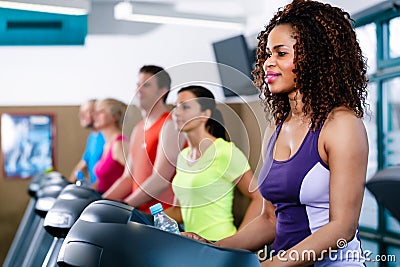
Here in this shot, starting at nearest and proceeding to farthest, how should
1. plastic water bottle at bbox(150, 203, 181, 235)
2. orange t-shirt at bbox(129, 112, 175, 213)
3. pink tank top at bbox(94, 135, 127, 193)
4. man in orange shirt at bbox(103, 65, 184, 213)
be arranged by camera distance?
plastic water bottle at bbox(150, 203, 181, 235) < man in orange shirt at bbox(103, 65, 184, 213) < orange t-shirt at bbox(129, 112, 175, 213) < pink tank top at bbox(94, 135, 127, 193)

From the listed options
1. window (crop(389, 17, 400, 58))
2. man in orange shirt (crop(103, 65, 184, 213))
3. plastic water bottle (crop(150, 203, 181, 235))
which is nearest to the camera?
plastic water bottle (crop(150, 203, 181, 235))

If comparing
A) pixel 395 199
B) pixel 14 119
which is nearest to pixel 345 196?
pixel 395 199

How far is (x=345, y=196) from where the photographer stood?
5.30 feet

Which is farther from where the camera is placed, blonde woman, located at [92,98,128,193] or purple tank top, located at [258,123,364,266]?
blonde woman, located at [92,98,128,193]

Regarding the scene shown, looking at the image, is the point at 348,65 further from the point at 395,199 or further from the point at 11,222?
the point at 11,222

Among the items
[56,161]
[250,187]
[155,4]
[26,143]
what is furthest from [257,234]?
[155,4]

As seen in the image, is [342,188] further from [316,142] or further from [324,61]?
[324,61]

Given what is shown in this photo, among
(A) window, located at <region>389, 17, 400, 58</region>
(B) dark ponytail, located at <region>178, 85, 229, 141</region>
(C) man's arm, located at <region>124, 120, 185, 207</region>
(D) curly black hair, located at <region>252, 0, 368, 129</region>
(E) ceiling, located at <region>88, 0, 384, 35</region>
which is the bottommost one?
(C) man's arm, located at <region>124, 120, 185, 207</region>

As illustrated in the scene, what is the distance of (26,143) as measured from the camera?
7.16m

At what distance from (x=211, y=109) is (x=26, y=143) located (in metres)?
5.59

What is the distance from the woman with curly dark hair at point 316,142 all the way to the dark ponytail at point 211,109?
0.13 m

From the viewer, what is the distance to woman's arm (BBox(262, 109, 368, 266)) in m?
1.61

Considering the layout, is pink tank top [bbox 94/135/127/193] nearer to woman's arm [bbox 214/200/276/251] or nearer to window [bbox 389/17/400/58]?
window [bbox 389/17/400/58]

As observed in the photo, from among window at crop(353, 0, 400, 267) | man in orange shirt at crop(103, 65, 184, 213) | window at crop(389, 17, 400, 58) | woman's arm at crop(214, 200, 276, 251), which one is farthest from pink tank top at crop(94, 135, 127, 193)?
woman's arm at crop(214, 200, 276, 251)
